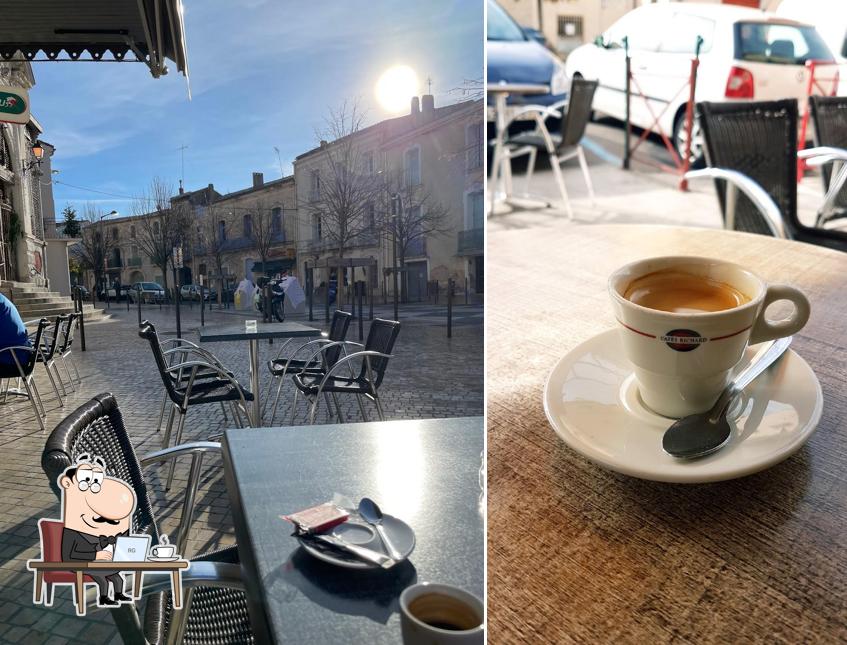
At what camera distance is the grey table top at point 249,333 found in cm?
127

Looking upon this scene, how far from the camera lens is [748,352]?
53cm

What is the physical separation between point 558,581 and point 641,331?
0.15m

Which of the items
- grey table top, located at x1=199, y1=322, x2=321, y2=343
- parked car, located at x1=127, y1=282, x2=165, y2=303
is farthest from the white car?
parked car, located at x1=127, y1=282, x2=165, y2=303

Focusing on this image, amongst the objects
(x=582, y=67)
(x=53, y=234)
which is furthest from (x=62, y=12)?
(x=582, y=67)

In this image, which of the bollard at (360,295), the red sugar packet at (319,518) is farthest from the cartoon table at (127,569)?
the bollard at (360,295)

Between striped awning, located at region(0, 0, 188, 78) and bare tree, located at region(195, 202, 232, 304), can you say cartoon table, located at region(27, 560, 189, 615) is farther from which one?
striped awning, located at region(0, 0, 188, 78)

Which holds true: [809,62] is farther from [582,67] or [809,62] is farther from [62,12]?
[62,12]

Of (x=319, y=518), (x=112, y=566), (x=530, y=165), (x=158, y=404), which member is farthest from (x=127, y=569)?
(x=530, y=165)

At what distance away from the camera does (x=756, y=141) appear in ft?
6.94

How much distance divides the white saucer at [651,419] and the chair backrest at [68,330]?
101cm

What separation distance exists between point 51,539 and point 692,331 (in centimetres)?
76

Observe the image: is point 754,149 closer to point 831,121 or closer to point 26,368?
point 831,121

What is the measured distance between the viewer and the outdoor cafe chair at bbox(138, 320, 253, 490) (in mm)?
1204

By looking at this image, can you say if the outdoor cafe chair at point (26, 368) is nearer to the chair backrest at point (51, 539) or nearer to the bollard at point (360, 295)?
the chair backrest at point (51, 539)
